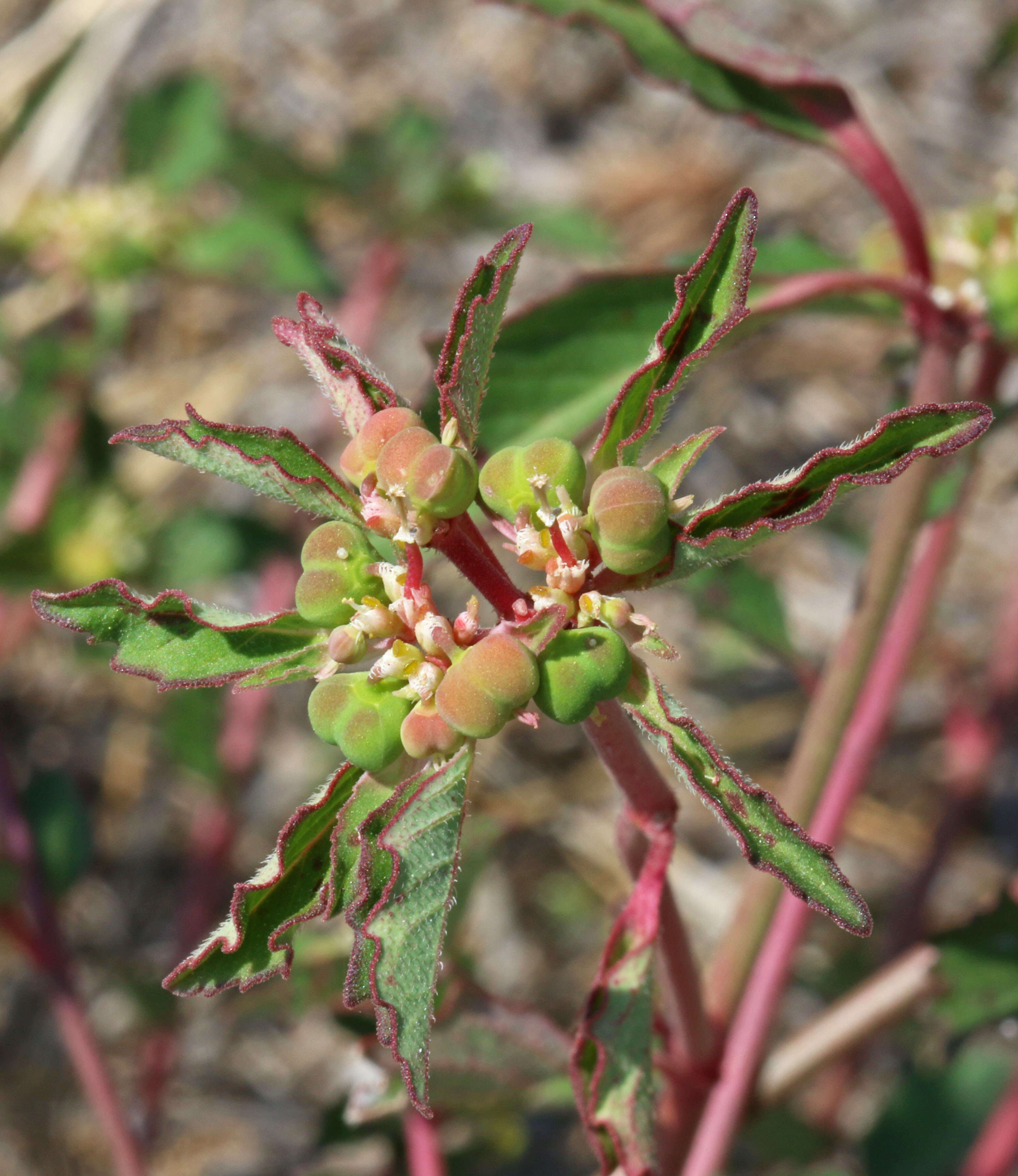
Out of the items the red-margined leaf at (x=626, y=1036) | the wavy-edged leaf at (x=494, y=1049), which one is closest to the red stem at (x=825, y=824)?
the wavy-edged leaf at (x=494, y=1049)

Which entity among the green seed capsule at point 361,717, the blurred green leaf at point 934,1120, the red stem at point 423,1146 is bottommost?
the blurred green leaf at point 934,1120

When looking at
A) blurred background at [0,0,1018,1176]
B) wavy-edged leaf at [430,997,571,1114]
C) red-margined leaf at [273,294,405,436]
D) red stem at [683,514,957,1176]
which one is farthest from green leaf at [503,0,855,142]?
wavy-edged leaf at [430,997,571,1114]

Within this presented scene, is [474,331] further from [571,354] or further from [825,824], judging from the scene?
[825,824]

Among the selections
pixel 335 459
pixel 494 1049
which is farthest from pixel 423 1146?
pixel 335 459

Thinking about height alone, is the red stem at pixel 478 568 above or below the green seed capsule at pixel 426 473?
below

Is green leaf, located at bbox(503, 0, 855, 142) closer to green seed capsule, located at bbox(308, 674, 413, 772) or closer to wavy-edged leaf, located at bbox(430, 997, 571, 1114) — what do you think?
green seed capsule, located at bbox(308, 674, 413, 772)

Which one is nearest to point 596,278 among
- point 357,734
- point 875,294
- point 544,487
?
point 875,294

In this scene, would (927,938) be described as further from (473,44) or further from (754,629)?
(473,44)

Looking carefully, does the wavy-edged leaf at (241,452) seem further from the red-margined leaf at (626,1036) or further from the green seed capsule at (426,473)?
the red-margined leaf at (626,1036)
